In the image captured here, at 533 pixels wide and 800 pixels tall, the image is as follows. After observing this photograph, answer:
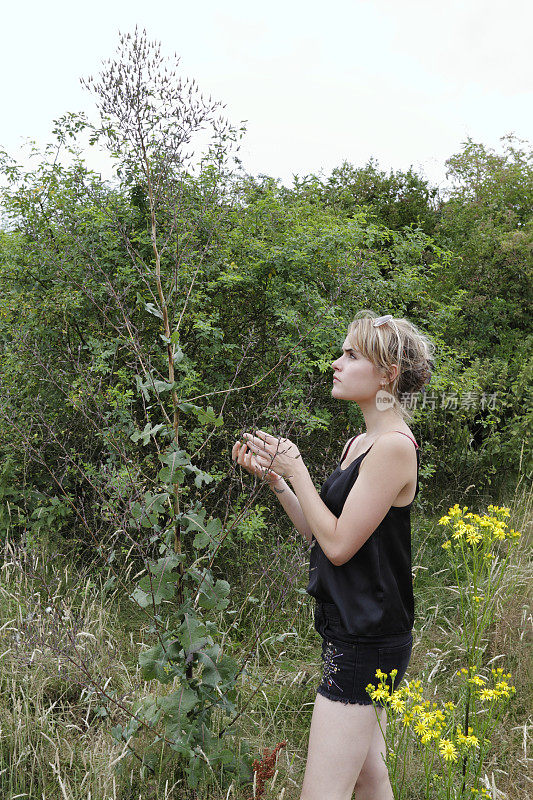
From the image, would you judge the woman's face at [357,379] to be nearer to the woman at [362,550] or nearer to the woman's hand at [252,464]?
the woman at [362,550]

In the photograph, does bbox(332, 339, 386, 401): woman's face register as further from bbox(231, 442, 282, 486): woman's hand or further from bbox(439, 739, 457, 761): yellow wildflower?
bbox(439, 739, 457, 761): yellow wildflower

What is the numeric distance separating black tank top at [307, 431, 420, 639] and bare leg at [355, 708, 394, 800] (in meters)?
0.39

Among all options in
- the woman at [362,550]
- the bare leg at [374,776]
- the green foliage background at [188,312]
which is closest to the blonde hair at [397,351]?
the woman at [362,550]

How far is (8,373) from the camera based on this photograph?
14.3 feet

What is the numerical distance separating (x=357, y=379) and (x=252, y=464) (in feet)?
1.45

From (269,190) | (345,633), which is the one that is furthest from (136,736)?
(269,190)

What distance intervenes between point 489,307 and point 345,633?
19.8 feet

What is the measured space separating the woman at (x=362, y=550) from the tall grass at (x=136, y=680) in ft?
0.99

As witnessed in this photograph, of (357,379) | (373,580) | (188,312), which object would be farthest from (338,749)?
(188,312)

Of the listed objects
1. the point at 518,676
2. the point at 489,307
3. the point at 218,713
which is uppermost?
the point at 489,307

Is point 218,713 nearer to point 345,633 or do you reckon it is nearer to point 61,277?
point 345,633

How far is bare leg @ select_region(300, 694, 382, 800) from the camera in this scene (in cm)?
186

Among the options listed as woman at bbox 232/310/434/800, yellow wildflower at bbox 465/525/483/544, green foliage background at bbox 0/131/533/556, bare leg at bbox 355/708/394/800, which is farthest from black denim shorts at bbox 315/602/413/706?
green foliage background at bbox 0/131/533/556

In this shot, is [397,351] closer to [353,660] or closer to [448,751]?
[353,660]
